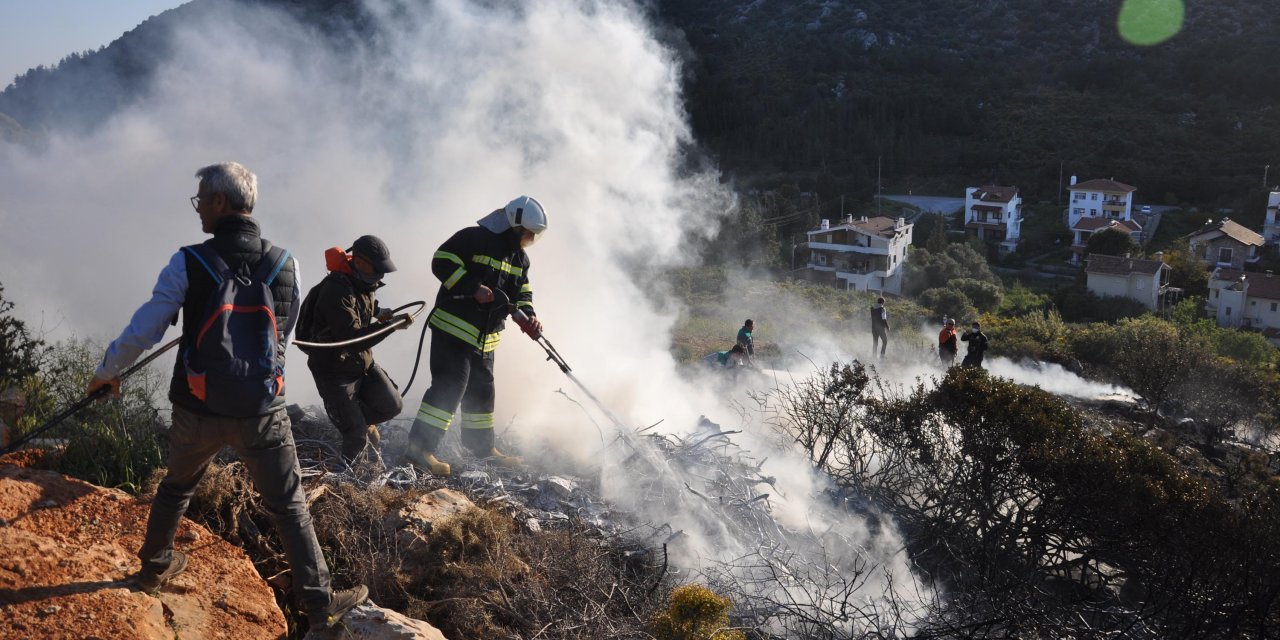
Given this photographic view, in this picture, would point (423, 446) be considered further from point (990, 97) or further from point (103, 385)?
point (990, 97)

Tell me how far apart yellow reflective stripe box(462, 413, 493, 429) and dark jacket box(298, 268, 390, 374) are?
0.94 m

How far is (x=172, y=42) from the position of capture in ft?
41.7

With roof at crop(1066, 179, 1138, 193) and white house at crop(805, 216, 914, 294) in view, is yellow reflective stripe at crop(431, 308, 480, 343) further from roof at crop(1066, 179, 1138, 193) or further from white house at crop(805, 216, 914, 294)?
roof at crop(1066, 179, 1138, 193)

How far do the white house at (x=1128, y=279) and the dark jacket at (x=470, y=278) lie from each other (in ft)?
118

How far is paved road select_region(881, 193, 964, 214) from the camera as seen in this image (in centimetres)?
5119

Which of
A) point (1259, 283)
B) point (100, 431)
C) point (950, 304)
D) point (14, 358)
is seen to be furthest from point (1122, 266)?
point (100, 431)

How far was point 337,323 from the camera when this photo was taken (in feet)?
15.0

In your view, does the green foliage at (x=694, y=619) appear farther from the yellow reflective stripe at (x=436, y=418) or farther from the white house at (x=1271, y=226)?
the white house at (x=1271, y=226)

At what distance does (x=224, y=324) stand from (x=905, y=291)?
37.2m

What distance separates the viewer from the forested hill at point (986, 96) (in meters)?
54.0

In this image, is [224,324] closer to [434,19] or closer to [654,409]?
[654,409]

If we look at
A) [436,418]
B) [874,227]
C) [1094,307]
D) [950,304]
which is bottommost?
[1094,307]

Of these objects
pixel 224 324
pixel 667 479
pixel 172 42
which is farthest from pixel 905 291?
pixel 224 324

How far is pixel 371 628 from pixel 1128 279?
38.6m
